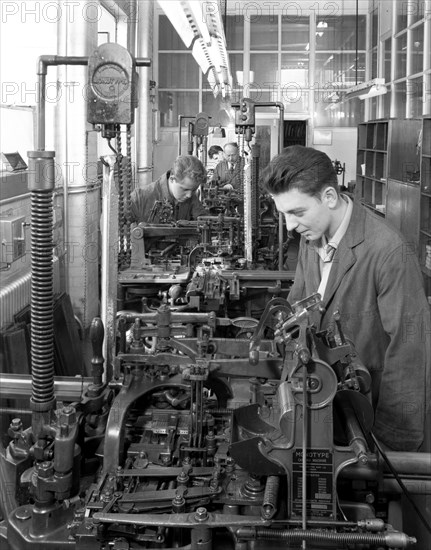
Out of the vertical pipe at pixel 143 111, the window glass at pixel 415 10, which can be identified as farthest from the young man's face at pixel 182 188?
the window glass at pixel 415 10

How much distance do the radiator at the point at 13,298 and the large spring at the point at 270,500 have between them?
2630 millimetres

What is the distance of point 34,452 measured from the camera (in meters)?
1.45

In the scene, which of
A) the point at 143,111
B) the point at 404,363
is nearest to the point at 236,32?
the point at 143,111

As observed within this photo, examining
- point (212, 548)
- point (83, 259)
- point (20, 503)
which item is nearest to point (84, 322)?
point (83, 259)

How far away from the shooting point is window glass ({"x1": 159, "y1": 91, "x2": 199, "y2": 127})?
1386 centimetres

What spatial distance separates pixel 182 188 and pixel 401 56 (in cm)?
824

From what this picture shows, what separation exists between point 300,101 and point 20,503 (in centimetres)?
1312

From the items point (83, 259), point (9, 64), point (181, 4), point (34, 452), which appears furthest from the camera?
point (83, 259)

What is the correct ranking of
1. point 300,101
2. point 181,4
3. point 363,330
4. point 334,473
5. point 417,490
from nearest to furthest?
point 334,473
point 417,490
point 363,330
point 181,4
point 300,101

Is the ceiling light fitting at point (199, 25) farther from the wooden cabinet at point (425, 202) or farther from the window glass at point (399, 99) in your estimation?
the window glass at point (399, 99)

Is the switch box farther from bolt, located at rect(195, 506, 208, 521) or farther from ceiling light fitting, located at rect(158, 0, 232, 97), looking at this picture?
bolt, located at rect(195, 506, 208, 521)

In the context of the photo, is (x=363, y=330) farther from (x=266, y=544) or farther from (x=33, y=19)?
(x=33, y=19)

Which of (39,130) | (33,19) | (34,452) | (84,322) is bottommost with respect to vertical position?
(84,322)

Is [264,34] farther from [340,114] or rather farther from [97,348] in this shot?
[97,348]
